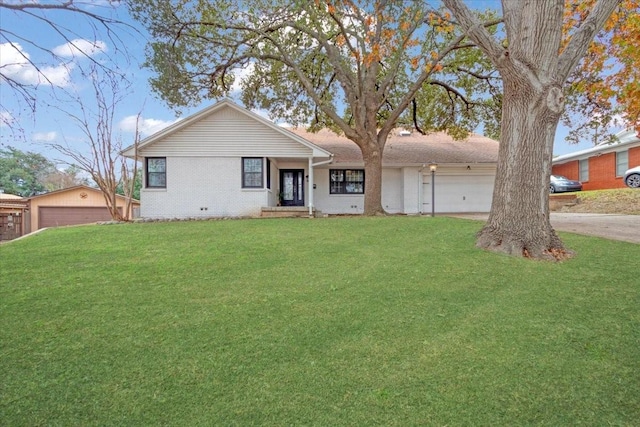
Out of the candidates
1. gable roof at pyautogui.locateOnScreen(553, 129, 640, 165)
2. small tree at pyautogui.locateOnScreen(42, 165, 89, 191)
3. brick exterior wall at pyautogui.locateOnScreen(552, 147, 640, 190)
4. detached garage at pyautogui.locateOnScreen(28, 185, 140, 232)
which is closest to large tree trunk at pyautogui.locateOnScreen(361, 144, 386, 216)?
gable roof at pyautogui.locateOnScreen(553, 129, 640, 165)

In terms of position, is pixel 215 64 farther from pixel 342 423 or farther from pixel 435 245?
pixel 342 423

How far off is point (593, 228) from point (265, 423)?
383 inches

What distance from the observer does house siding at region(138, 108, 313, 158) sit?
14.5 m

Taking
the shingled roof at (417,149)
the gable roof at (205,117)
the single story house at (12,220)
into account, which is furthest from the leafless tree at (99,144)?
the single story house at (12,220)

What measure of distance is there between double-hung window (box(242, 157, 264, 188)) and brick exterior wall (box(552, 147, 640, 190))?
19351mm

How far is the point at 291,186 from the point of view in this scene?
1769cm

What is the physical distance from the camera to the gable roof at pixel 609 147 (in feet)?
61.9

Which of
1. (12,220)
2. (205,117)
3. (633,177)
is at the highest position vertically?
(205,117)

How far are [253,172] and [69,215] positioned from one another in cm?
1592

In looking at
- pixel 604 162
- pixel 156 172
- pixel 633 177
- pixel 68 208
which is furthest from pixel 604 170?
pixel 68 208

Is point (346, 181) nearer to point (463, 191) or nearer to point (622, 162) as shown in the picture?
point (463, 191)

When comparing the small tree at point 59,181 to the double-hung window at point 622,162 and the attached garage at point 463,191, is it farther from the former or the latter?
the double-hung window at point 622,162

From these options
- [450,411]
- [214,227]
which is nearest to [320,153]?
[214,227]

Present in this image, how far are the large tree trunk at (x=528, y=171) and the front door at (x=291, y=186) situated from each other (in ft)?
40.3
